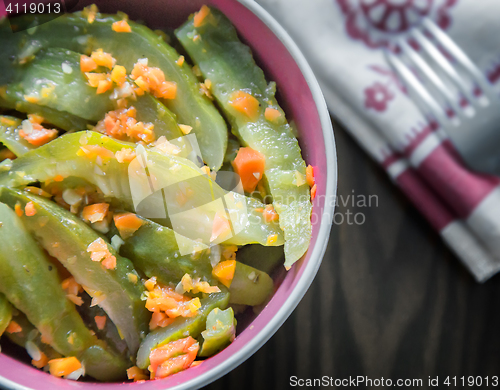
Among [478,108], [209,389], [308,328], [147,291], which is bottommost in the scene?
[209,389]

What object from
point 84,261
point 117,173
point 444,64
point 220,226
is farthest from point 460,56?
point 84,261

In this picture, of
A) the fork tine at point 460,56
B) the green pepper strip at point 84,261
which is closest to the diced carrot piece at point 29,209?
the green pepper strip at point 84,261

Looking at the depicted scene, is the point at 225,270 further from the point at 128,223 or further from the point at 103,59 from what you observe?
the point at 103,59

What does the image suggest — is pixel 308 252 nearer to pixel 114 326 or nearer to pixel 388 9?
pixel 114 326

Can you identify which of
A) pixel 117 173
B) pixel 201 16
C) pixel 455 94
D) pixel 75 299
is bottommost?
pixel 75 299

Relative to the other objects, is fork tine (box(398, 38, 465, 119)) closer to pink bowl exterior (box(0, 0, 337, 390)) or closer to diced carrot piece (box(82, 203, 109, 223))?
pink bowl exterior (box(0, 0, 337, 390))

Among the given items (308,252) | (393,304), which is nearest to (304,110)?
(308,252)
